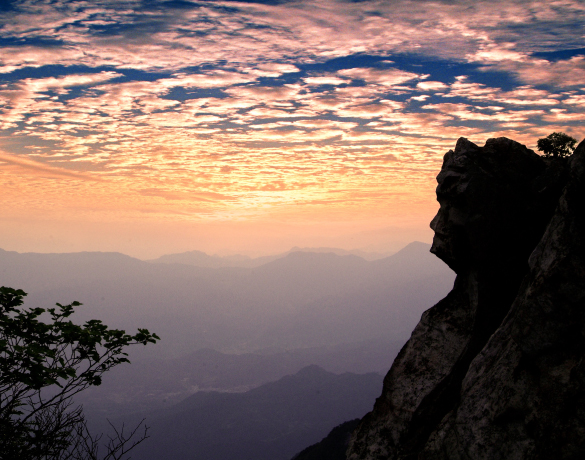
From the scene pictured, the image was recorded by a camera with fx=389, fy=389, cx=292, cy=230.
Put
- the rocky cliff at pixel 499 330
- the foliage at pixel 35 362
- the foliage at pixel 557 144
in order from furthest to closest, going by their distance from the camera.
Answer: the foliage at pixel 557 144 → the foliage at pixel 35 362 → the rocky cliff at pixel 499 330

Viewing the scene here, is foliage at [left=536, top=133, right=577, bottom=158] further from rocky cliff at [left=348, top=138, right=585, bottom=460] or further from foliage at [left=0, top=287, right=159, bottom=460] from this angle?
foliage at [left=0, top=287, right=159, bottom=460]

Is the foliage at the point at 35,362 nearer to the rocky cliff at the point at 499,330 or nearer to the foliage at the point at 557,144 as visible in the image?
the rocky cliff at the point at 499,330

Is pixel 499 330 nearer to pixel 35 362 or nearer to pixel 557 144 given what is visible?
pixel 557 144

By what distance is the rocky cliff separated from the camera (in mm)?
14164

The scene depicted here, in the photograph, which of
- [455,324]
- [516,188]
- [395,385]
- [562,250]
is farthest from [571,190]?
[395,385]

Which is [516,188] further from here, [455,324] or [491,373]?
[491,373]

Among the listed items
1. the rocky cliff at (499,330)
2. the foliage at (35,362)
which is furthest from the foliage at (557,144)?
the foliage at (35,362)

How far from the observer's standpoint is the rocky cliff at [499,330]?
46.5 ft

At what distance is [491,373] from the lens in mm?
16422

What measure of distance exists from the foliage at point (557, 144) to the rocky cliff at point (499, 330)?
1.78m

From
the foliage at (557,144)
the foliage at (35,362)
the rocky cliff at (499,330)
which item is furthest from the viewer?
the foliage at (557,144)

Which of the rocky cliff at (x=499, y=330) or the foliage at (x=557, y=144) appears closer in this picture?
the rocky cliff at (x=499, y=330)

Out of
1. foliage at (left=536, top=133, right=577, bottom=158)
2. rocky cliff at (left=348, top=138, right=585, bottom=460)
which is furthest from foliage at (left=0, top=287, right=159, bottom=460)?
foliage at (left=536, top=133, right=577, bottom=158)

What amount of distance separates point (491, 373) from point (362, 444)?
9298 mm
